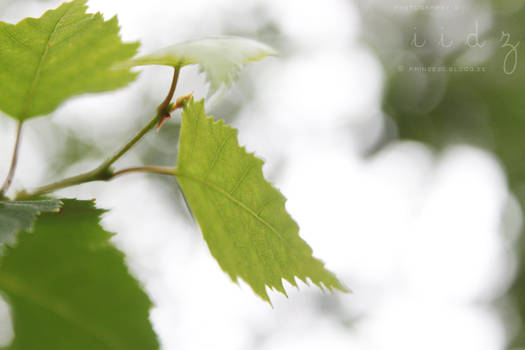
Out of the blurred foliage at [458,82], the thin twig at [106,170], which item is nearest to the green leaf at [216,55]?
the thin twig at [106,170]

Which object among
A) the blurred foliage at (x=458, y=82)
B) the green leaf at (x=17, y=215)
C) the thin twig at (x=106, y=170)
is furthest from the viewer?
the blurred foliage at (x=458, y=82)

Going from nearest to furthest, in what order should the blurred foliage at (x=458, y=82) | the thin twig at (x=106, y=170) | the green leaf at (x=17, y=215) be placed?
the green leaf at (x=17, y=215) < the thin twig at (x=106, y=170) < the blurred foliage at (x=458, y=82)

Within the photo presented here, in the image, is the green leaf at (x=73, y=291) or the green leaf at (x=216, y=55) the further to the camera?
the green leaf at (x=73, y=291)

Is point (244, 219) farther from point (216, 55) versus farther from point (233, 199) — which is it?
point (216, 55)

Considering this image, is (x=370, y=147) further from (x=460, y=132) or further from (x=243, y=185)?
(x=243, y=185)

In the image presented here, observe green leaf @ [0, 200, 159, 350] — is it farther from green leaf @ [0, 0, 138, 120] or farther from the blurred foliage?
the blurred foliage

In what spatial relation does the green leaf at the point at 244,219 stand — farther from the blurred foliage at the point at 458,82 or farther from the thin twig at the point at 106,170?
the blurred foliage at the point at 458,82

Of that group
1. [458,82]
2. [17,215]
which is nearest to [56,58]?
[17,215]

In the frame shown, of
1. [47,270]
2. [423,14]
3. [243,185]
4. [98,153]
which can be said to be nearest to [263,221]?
[243,185]
